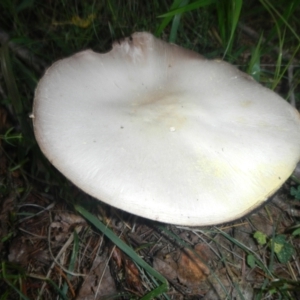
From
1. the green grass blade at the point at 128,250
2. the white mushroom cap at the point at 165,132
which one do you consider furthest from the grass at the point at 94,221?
the white mushroom cap at the point at 165,132

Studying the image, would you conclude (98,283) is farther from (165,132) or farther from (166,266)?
(165,132)

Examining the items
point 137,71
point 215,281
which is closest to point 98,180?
point 137,71

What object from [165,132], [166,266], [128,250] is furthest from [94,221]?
[165,132]

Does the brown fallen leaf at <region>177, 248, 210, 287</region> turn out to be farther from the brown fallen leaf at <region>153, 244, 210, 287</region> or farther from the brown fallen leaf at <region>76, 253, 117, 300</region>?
the brown fallen leaf at <region>76, 253, 117, 300</region>

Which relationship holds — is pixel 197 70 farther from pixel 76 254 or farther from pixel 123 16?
pixel 76 254

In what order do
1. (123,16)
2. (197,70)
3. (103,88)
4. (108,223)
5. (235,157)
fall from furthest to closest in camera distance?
(123,16)
(108,223)
(197,70)
(103,88)
(235,157)

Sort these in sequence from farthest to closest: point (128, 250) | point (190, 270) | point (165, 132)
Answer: point (190, 270) → point (128, 250) → point (165, 132)

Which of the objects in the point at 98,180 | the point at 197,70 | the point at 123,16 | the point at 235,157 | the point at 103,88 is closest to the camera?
the point at 98,180
